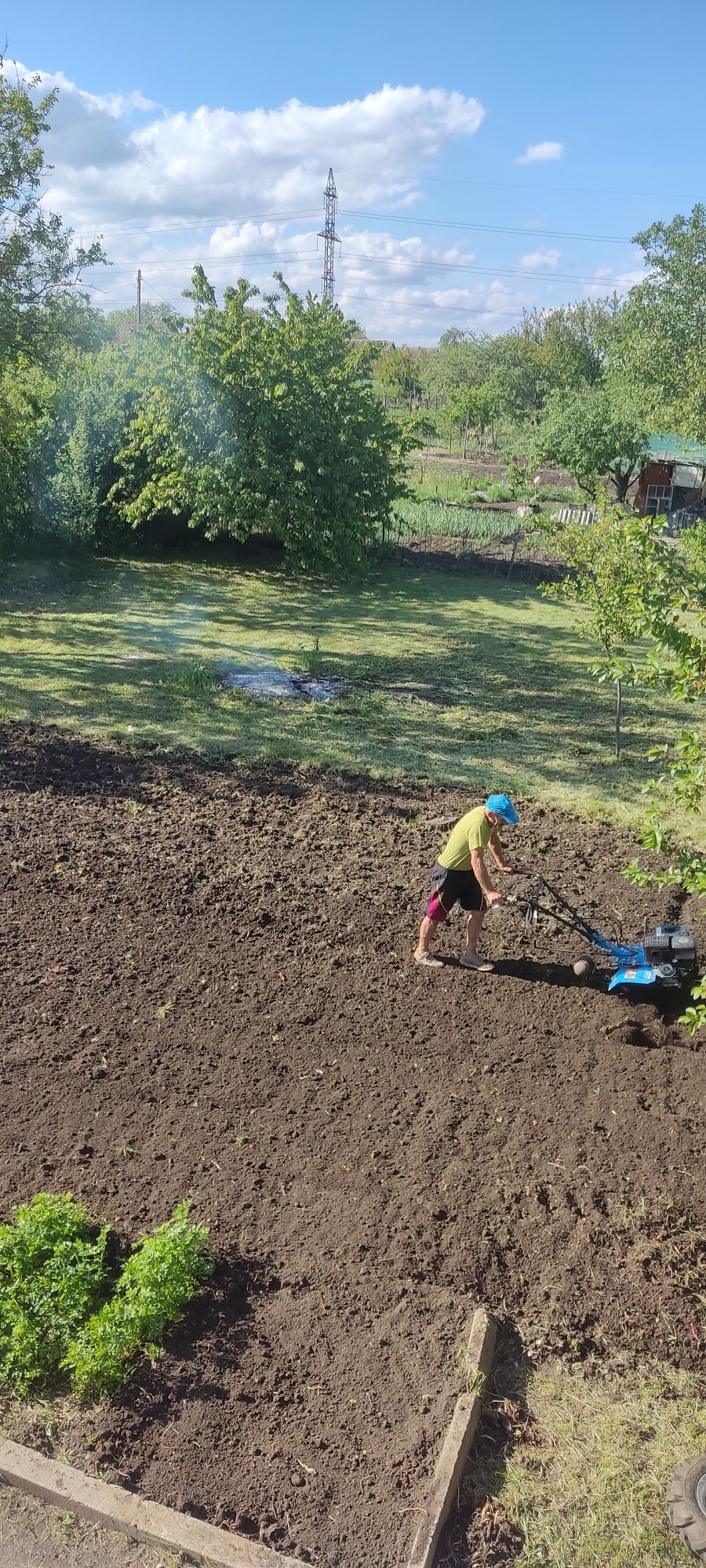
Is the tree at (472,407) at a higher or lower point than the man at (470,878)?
higher

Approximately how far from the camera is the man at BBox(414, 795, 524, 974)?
19.7 feet

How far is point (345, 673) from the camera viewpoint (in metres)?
13.3

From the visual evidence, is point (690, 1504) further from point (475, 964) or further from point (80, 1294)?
point (475, 964)

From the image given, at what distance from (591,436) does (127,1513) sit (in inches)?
1082

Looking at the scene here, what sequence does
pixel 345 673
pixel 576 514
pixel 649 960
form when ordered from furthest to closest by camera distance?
pixel 576 514, pixel 345 673, pixel 649 960

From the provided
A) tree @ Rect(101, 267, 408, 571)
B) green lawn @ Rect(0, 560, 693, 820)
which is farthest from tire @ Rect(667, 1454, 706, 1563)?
tree @ Rect(101, 267, 408, 571)

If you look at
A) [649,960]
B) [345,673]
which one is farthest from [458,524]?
[649,960]

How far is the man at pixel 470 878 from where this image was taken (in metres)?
6.02

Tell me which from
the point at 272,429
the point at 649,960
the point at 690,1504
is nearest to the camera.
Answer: the point at 690,1504

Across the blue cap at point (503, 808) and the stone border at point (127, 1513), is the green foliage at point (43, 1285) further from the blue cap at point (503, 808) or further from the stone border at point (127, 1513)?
the blue cap at point (503, 808)

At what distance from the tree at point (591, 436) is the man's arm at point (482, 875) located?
2285cm

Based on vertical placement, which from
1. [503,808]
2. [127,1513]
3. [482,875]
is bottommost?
[127,1513]

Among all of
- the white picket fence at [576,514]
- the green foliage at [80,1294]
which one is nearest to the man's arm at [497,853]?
the green foliage at [80,1294]

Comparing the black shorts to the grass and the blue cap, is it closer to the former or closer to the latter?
the blue cap
